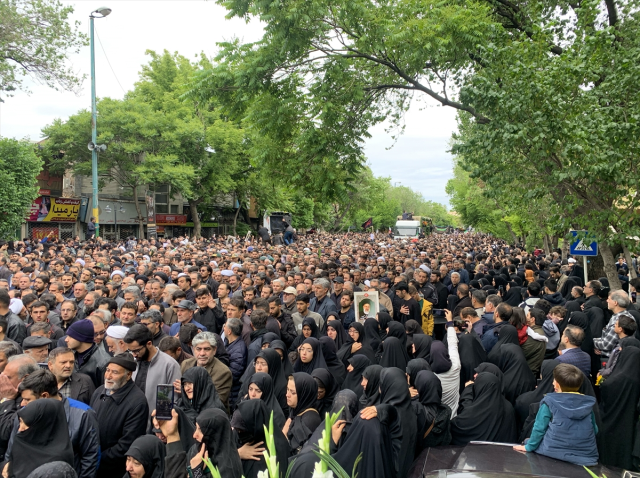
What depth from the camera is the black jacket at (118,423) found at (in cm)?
389

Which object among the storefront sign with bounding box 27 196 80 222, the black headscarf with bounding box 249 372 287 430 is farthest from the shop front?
the black headscarf with bounding box 249 372 287 430

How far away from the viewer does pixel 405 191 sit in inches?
4899

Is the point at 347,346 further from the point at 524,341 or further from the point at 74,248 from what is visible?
the point at 74,248

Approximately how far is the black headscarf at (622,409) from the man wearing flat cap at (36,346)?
5.45 m

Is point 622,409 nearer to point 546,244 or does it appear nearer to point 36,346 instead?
point 36,346

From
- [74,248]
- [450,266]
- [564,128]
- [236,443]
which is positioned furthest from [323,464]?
[74,248]

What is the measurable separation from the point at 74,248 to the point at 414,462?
18.0 m

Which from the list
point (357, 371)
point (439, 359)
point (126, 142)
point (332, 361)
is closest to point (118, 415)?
point (357, 371)

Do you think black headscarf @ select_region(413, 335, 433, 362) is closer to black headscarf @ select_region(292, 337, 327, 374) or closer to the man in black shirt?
black headscarf @ select_region(292, 337, 327, 374)

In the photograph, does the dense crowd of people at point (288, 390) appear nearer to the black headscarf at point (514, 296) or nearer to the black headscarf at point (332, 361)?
the black headscarf at point (332, 361)

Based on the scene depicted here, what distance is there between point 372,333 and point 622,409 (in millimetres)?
2923

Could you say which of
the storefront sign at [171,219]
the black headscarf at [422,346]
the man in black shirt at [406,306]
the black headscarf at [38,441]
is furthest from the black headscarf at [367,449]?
the storefront sign at [171,219]

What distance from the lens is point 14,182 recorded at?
19844 millimetres

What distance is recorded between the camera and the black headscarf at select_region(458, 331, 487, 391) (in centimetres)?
575
